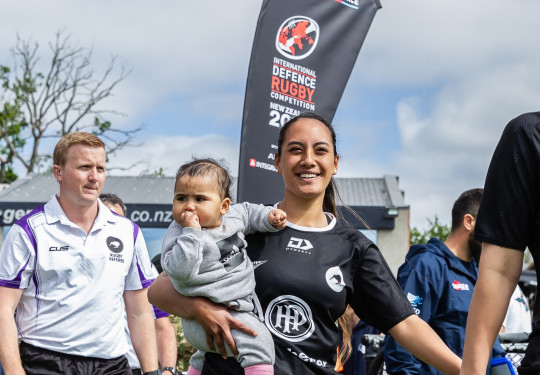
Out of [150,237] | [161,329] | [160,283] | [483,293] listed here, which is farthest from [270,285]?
[150,237]

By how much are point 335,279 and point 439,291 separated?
8.28 feet

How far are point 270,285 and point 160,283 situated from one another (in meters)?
0.47

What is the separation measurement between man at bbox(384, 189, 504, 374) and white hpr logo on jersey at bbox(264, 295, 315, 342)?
224cm

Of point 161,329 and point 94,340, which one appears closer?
point 94,340

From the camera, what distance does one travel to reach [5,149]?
31.6 metres

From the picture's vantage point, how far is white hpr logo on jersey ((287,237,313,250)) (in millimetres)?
2990

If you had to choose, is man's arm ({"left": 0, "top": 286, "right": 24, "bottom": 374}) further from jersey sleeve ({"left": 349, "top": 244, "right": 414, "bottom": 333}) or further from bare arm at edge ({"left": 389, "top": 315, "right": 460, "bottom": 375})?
bare arm at edge ({"left": 389, "top": 315, "right": 460, "bottom": 375})

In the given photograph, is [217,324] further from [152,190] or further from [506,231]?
[152,190]

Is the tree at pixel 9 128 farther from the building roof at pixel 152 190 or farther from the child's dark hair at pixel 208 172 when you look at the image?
the child's dark hair at pixel 208 172

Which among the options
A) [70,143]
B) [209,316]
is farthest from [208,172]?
[70,143]

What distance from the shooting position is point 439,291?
5273 mm

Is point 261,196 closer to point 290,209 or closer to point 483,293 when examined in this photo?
point 290,209

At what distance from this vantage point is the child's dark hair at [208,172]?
2.97m

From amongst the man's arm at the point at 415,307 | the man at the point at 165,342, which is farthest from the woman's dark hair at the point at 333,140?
the man at the point at 165,342
